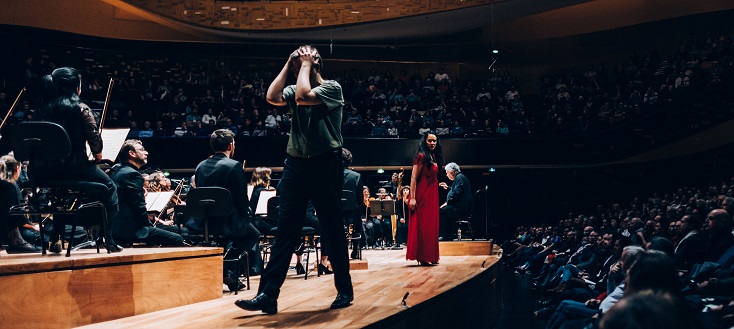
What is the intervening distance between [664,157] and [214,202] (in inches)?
466

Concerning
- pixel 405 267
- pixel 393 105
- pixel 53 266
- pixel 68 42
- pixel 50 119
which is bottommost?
pixel 405 267

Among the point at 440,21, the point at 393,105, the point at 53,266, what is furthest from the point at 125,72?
the point at 53,266

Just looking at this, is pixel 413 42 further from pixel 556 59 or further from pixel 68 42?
pixel 68 42

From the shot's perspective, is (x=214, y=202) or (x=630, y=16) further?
(x=630, y=16)

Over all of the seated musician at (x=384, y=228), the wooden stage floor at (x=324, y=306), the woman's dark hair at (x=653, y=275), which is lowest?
the seated musician at (x=384, y=228)

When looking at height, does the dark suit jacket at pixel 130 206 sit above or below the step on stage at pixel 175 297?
above

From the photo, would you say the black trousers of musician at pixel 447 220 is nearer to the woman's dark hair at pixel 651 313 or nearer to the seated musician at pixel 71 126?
the seated musician at pixel 71 126

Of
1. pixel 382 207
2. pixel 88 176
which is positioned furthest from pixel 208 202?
pixel 382 207

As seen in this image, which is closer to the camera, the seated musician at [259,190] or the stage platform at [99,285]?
the stage platform at [99,285]

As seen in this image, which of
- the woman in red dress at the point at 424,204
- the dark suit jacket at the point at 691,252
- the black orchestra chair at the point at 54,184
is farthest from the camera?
the woman in red dress at the point at 424,204

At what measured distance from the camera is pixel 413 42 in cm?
2038

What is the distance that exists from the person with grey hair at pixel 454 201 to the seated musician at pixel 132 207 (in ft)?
14.4

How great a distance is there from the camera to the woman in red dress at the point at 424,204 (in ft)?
23.9

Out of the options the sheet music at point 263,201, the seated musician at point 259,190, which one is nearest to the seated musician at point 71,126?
the seated musician at point 259,190
